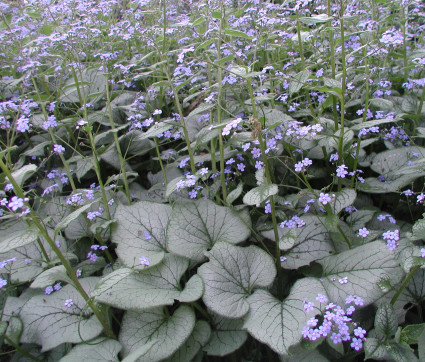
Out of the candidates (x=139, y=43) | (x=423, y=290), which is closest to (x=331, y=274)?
(x=423, y=290)

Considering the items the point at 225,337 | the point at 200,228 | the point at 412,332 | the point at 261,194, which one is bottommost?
the point at 225,337

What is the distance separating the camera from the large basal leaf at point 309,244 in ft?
6.16

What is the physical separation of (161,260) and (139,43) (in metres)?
2.71

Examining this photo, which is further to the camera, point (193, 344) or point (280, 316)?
point (193, 344)

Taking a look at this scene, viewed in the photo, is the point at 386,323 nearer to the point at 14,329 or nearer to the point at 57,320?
the point at 57,320

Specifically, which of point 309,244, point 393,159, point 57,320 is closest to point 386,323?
point 309,244

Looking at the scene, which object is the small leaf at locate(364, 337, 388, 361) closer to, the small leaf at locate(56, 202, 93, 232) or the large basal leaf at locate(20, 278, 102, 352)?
the large basal leaf at locate(20, 278, 102, 352)

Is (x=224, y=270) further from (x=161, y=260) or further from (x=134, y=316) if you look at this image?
(x=134, y=316)

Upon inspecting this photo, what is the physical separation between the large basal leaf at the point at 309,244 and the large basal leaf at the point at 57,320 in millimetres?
1003

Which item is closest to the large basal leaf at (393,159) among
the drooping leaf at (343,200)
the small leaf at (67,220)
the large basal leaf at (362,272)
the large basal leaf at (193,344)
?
the drooping leaf at (343,200)

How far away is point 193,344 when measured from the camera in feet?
5.46

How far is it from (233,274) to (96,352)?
710mm

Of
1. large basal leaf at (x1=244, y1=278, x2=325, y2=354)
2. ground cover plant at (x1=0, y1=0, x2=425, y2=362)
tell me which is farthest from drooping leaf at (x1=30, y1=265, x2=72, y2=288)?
large basal leaf at (x1=244, y1=278, x2=325, y2=354)

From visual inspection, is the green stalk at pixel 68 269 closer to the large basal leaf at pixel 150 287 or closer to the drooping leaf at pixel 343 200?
the large basal leaf at pixel 150 287
